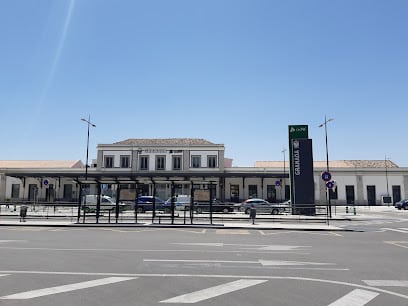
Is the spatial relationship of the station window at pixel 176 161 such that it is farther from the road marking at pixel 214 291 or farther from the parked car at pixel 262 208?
the road marking at pixel 214 291

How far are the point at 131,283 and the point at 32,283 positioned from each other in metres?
2.02

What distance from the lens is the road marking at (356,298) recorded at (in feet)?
19.2

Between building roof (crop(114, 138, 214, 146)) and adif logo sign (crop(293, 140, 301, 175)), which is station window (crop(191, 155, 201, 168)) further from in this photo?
adif logo sign (crop(293, 140, 301, 175))

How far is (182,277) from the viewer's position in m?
7.69

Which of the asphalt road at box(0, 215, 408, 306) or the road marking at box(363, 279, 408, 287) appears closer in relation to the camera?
the asphalt road at box(0, 215, 408, 306)

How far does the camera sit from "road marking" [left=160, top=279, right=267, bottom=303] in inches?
235

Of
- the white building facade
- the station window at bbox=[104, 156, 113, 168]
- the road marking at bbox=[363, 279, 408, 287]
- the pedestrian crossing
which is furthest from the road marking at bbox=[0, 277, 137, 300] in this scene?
the station window at bbox=[104, 156, 113, 168]

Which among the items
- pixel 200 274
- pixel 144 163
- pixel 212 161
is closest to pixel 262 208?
pixel 200 274

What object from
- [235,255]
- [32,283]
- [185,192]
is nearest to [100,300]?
[32,283]

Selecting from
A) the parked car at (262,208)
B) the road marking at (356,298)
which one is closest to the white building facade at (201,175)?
the parked car at (262,208)

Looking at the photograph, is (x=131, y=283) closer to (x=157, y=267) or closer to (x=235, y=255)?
(x=157, y=267)

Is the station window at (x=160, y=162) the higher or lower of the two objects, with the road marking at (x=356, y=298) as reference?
higher

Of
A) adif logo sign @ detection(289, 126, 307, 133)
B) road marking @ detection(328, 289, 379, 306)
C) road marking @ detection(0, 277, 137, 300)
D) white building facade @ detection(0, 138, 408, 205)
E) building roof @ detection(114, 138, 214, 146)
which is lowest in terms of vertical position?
road marking @ detection(328, 289, 379, 306)

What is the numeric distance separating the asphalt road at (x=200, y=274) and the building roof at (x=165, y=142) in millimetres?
52057
